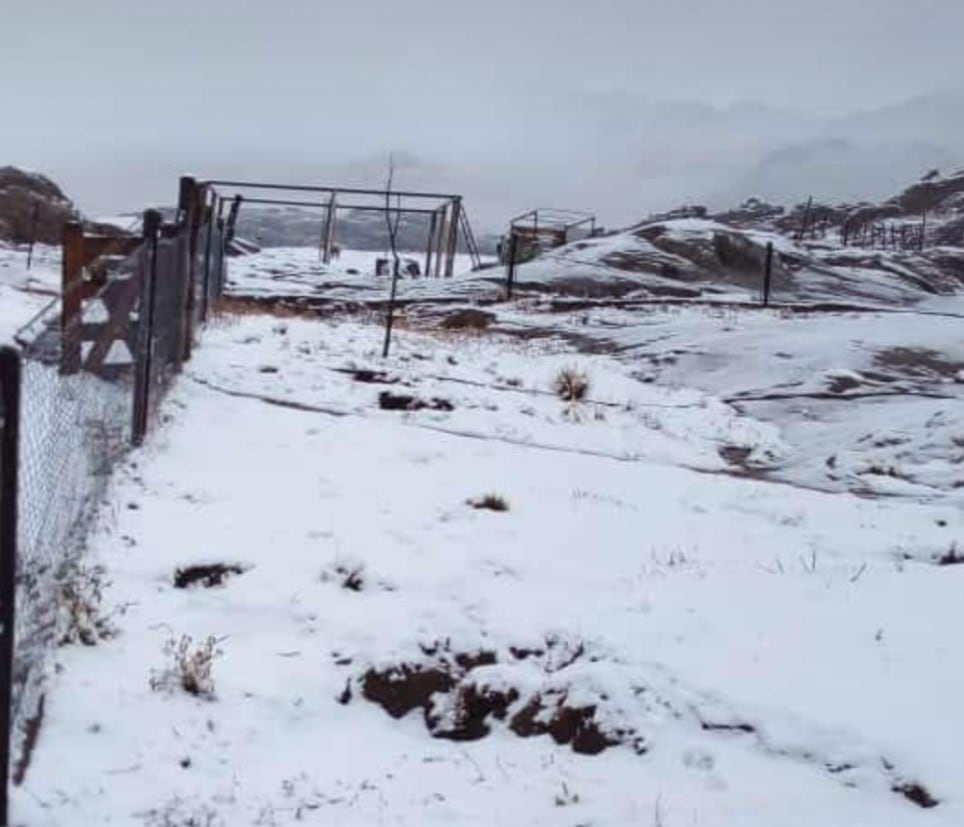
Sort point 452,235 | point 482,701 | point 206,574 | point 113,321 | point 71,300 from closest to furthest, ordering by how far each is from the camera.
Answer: point 482,701 → point 206,574 → point 113,321 → point 71,300 → point 452,235

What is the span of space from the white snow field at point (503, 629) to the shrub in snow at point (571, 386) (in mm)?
1881

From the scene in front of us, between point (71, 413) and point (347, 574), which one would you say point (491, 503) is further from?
point (71, 413)

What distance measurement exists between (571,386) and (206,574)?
24.4ft

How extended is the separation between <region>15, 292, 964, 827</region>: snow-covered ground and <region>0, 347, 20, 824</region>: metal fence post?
372mm

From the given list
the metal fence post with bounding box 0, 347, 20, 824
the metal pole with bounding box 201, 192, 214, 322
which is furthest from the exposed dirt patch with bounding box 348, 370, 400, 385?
the metal fence post with bounding box 0, 347, 20, 824

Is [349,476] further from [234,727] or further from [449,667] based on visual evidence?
[234,727]

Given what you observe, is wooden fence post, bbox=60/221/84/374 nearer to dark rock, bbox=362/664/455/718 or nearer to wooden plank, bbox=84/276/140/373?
wooden plank, bbox=84/276/140/373

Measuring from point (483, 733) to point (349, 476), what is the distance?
355cm

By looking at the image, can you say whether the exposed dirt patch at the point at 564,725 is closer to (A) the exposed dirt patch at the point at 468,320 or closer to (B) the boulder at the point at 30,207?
(A) the exposed dirt patch at the point at 468,320

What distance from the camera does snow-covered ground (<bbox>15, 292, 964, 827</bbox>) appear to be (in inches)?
157

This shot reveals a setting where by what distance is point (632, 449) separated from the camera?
399 inches

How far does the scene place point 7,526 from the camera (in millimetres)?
3164

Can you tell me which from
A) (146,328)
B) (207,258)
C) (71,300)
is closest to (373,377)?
(207,258)

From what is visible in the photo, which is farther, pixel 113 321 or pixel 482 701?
pixel 113 321
